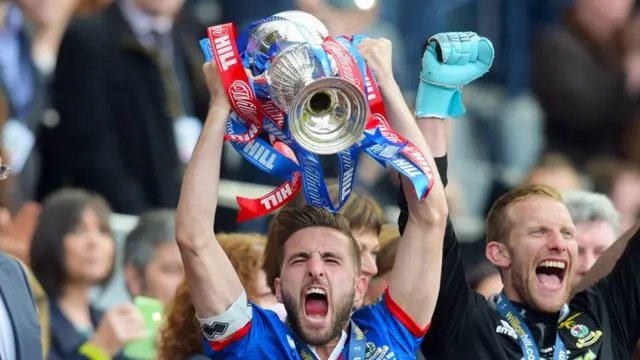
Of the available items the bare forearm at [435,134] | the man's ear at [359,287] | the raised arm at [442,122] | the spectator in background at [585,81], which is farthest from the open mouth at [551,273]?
the spectator in background at [585,81]

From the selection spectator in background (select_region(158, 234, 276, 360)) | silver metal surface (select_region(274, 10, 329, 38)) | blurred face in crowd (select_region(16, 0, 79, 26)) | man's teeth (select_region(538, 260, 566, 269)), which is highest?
silver metal surface (select_region(274, 10, 329, 38))

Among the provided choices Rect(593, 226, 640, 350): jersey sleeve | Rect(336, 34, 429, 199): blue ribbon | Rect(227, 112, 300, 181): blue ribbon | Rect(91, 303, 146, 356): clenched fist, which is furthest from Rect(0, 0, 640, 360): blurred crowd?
Rect(593, 226, 640, 350): jersey sleeve

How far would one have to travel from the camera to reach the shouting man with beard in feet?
18.3

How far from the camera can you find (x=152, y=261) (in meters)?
7.85

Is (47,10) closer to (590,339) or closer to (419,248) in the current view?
(419,248)

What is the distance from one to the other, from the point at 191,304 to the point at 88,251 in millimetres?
1566

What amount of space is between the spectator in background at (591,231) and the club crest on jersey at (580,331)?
0.93m

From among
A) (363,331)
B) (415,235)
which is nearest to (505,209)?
(415,235)

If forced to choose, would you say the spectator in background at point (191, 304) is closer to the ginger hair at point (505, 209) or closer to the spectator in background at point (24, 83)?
the ginger hair at point (505, 209)

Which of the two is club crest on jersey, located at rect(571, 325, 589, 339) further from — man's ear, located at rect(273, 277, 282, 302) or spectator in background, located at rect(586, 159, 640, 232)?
spectator in background, located at rect(586, 159, 640, 232)

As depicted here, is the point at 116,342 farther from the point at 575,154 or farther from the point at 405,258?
the point at 575,154

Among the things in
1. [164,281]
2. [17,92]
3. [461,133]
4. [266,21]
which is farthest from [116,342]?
[461,133]

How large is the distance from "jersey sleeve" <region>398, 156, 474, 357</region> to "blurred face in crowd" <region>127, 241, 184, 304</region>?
7.91ft

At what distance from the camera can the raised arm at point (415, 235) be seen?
5.31m
